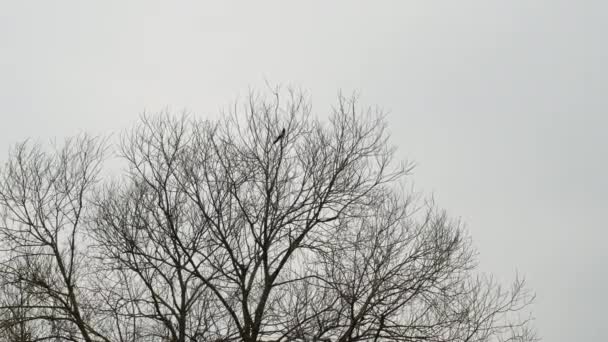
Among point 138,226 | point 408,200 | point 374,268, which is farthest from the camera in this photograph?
point 408,200

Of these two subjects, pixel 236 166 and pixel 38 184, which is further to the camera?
pixel 38 184

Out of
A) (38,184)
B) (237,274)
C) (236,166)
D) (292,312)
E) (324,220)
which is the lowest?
(292,312)

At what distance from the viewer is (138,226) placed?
32.2 feet

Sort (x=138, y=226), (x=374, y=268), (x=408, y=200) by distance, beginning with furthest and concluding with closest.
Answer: (x=408, y=200) < (x=138, y=226) < (x=374, y=268)

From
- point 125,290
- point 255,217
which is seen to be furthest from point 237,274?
point 125,290

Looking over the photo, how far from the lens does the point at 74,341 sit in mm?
9555

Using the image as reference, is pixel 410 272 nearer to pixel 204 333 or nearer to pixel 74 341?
pixel 204 333

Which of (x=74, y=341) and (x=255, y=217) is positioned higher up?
(x=255, y=217)

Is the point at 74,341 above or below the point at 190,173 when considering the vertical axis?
below

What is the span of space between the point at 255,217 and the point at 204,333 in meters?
1.92

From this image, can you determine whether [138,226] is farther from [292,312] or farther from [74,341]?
[292,312]

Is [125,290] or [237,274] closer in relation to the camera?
[237,274]

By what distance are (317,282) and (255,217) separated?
138 centimetres

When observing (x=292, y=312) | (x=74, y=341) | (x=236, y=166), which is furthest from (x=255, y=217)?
(x=74, y=341)
